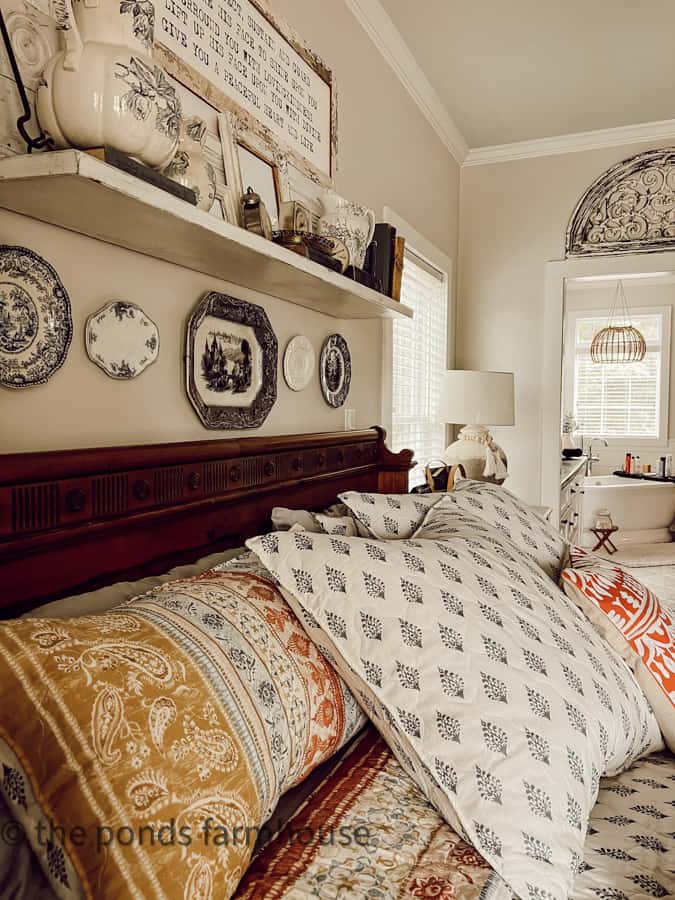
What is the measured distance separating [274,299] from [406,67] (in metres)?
1.70

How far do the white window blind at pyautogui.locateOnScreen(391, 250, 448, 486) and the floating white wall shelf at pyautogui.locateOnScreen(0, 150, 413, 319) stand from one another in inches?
57.2

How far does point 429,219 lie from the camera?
355cm

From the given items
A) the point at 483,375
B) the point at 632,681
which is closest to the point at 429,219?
the point at 483,375

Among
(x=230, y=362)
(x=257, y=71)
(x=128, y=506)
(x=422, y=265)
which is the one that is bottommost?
(x=128, y=506)

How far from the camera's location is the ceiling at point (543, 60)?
2.63 metres

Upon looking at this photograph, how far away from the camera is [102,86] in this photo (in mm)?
991

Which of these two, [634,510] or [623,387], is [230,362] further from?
[623,387]

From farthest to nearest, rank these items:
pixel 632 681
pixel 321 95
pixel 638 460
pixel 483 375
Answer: pixel 638 460 → pixel 483 375 → pixel 321 95 → pixel 632 681

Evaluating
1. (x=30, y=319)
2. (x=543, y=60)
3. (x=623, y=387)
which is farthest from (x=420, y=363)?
(x=623, y=387)

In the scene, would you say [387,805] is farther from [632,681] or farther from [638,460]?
[638,460]

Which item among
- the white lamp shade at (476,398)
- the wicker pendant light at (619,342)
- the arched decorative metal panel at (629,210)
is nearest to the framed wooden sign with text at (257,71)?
the white lamp shade at (476,398)

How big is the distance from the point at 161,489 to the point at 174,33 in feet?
3.44

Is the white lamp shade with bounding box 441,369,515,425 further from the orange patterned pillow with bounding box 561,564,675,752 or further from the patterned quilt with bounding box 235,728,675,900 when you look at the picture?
the patterned quilt with bounding box 235,728,675,900

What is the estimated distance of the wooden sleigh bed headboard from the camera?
3.33 ft
